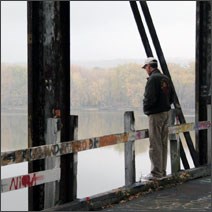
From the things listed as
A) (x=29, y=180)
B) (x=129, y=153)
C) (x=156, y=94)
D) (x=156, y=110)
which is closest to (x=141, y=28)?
(x=156, y=94)

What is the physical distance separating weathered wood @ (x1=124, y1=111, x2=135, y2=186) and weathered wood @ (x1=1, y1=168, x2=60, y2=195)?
160 cm

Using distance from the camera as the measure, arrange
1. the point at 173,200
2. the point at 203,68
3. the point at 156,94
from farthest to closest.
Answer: the point at 203,68
the point at 156,94
the point at 173,200

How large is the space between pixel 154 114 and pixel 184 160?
1680mm

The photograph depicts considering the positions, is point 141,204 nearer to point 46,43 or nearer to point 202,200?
point 202,200

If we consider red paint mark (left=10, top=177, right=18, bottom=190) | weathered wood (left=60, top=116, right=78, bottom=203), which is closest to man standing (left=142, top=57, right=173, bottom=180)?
weathered wood (left=60, top=116, right=78, bottom=203)

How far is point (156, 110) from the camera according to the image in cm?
753

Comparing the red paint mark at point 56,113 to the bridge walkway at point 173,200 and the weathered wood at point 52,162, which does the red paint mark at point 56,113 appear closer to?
the weathered wood at point 52,162

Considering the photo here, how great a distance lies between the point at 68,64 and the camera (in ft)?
19.9

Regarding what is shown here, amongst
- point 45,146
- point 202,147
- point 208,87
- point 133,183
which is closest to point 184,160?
point 202,147

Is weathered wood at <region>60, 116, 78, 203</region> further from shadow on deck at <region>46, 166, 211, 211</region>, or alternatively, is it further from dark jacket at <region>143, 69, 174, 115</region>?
dark jacket at <region>143, 69, 174, 115</region>

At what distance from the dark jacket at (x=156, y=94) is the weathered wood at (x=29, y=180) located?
7.29 ft

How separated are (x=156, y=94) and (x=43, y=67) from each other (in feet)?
7.14

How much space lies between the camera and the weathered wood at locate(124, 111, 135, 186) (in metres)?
7.04

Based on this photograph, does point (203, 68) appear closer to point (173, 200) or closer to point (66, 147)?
point (173, 200)
